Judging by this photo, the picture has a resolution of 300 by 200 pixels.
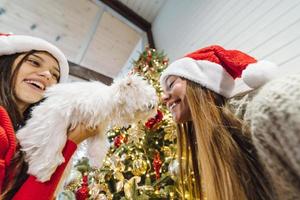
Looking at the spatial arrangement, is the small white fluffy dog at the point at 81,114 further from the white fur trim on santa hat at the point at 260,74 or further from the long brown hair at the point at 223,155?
the white fur trim on santa hat at the point at 260,74

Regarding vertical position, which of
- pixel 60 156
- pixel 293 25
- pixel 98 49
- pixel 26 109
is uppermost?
pixel 293 25

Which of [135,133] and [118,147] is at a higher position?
[135,133]

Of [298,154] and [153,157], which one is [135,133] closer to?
[153,157]

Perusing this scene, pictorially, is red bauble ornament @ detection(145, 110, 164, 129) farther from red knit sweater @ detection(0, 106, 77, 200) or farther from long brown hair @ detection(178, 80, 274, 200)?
red knit sweater @ detection(0, 106, 77, 200)

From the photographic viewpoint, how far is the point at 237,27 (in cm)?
182

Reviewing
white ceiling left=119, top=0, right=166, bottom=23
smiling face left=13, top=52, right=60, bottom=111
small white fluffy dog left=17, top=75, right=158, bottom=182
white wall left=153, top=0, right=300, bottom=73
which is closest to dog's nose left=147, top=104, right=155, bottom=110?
small white fluffy dog left=17, top=75, right=158, bottom=182

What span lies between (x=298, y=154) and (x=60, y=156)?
1.70 feet

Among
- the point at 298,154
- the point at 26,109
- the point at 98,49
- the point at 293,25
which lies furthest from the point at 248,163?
the point at 98,49

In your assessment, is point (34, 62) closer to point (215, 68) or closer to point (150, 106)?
point (150, 106)

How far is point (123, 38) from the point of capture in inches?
127

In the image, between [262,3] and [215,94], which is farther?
[262,3]

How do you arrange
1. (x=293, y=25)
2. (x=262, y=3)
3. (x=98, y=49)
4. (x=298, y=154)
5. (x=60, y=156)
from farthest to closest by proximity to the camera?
(x=98, y=49) < (x=262, y=3) < (x=293, y=25) < (x=60, y=156) < (x=298, y=154)

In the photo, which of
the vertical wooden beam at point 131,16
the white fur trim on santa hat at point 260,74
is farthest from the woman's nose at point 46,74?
the vertical wooden beam at point 131,16

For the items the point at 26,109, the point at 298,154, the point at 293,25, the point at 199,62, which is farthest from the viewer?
the point at 293,25
